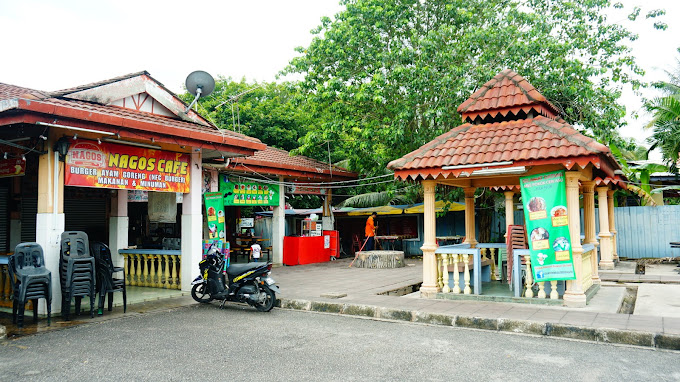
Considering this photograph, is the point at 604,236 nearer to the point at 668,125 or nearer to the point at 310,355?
the point at 668,125

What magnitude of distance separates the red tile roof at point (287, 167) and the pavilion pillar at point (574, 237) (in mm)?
7866

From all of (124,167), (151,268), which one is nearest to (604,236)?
(151,268)

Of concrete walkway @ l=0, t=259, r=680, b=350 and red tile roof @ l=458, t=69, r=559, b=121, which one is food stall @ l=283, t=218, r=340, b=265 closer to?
concrete walkway @ l=0, t=259, r=680, b=350

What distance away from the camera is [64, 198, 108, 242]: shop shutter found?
40.5 feet

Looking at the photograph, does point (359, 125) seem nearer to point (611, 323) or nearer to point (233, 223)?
point (233, 223)

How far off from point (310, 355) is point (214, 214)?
23.9 feet

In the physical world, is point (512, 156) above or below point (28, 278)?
above

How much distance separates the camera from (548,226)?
784 centimetres

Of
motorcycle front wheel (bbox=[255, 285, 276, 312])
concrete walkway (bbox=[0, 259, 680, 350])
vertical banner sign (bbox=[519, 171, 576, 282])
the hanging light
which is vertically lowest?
concrete walkway (bbox=[0, 259, 680, 350])

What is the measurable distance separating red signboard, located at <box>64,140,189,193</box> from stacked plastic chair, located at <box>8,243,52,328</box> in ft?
4.05

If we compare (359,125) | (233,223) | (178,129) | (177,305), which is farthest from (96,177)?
(233,223)

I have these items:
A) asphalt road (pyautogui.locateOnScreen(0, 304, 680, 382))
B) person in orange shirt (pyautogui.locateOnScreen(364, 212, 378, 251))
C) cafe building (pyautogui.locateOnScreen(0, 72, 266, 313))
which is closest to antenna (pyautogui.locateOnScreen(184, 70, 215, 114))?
cafe building (pyautogui.locateOnScreen(0, 72, 266, 313))

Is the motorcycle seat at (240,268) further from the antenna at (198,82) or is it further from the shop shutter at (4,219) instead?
the shop shutter at (4,219)

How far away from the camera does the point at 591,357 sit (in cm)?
541
